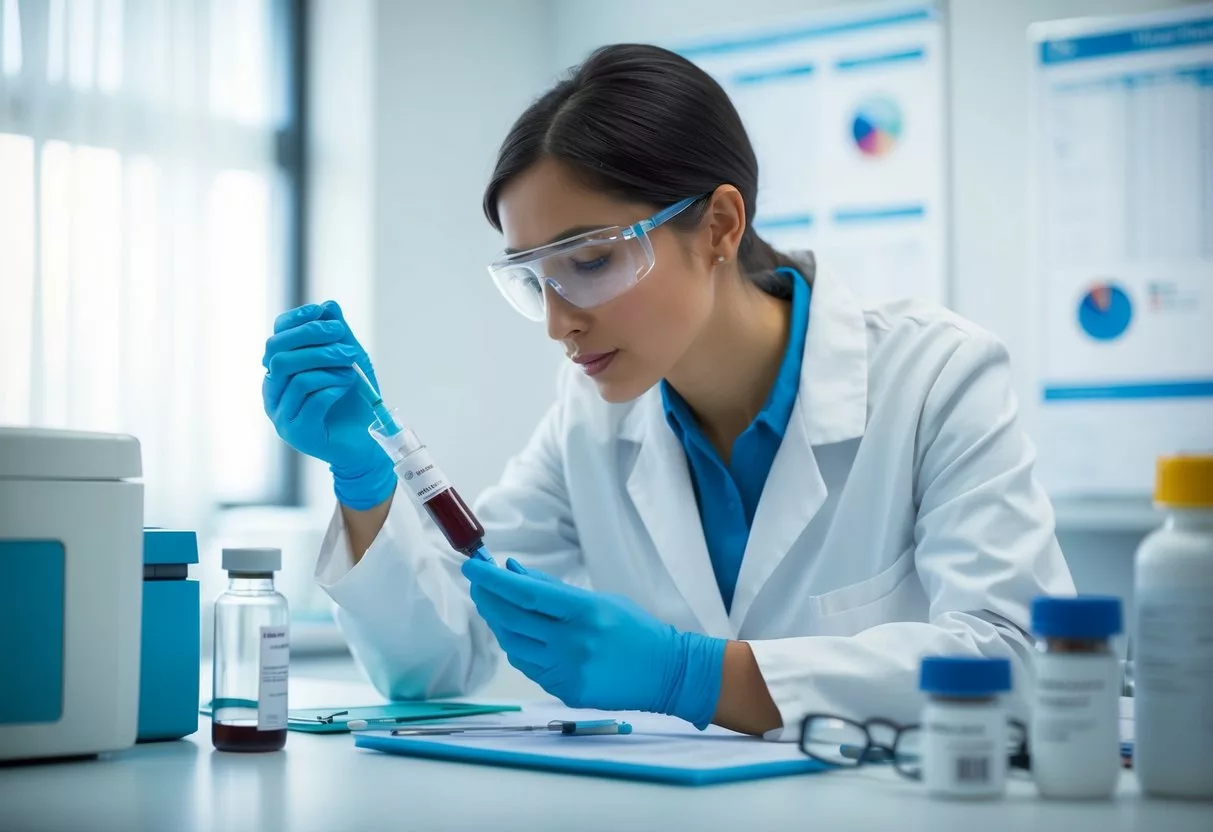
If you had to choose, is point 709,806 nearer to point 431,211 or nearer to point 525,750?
point 525,750

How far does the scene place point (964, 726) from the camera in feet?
2.77

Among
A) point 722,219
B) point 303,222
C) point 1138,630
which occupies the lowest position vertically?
point 1138,630

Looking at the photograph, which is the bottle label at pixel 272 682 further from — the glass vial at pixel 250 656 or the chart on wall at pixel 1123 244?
the chart on wall at pixel 1123 244

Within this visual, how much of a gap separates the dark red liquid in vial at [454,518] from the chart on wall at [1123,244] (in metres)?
1.84

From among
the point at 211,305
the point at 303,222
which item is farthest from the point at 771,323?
the point at 303,222

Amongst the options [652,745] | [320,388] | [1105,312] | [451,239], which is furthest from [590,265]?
[451,239]

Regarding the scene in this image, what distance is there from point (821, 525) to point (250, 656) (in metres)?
0.75

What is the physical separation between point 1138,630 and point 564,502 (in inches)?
43.4

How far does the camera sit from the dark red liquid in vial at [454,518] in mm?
1284

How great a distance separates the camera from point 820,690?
1.22 m

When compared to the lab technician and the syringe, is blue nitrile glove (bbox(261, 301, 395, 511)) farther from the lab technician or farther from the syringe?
the syringe

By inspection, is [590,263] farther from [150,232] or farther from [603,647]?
[150,232]

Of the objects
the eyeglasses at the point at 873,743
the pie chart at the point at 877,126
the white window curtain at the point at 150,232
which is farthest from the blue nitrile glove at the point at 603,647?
the pie chart at the point at 877,126

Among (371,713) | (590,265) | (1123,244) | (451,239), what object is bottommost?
(371,713)
